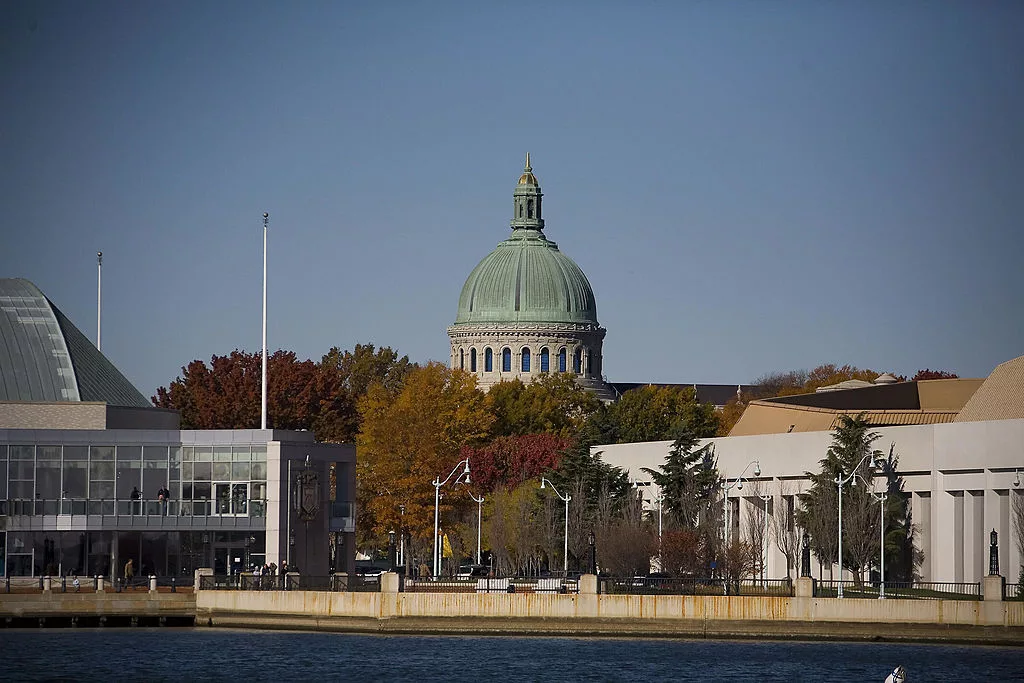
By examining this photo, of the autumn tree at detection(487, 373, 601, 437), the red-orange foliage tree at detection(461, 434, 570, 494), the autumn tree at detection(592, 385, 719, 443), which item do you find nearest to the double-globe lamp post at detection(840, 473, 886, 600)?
the red-orange foliage tree at detection(461, 434, 570, 494)

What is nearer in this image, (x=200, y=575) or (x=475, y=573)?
(x=200, y=575)

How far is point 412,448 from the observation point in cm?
13300

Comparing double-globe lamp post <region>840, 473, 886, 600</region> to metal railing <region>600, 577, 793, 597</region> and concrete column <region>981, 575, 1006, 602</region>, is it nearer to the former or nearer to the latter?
metal railing <region>600, 577, 793, 597</region>

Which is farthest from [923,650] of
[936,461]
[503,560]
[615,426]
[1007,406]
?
[615,426]

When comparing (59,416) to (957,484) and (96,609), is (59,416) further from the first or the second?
(957,484)

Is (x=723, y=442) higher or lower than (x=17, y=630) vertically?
higher

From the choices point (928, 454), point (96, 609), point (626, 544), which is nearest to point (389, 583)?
point (96, 609)

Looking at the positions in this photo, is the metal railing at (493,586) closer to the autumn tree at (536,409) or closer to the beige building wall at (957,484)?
the beige building wall at (957,484)

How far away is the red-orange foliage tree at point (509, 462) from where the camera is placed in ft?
445

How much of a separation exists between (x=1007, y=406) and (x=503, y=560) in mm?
25437

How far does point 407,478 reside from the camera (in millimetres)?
129250

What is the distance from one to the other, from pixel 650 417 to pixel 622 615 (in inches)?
2917

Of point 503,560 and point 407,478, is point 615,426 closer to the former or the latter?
point 407,478

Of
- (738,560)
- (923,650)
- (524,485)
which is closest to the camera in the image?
(923,650)
